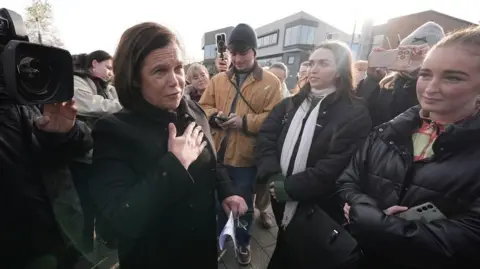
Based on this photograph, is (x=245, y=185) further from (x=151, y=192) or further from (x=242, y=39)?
(x=151, y=192)

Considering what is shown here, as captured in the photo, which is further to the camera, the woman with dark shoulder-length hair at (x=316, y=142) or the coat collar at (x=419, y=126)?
the woman with dark shoulder-length hair at (x=316, y=142)

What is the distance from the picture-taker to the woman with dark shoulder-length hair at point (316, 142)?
1890 millimetres

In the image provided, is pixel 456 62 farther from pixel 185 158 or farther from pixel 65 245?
pixel 65 245

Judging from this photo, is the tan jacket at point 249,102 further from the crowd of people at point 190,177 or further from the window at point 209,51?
the window at point 209,51

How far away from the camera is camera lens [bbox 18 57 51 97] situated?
997 mm

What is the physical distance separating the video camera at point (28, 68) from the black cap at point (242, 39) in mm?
1858

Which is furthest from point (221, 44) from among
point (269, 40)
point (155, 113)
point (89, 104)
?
point (269, 40)

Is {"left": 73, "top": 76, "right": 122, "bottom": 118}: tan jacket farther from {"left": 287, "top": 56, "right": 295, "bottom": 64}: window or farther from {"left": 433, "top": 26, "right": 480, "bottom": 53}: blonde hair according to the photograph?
{"left": 287, "top": 56, "right": 295, "bottom": 64}: window

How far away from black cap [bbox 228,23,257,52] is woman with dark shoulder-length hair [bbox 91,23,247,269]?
4.95ft

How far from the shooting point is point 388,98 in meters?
2.14

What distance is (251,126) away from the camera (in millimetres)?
2588

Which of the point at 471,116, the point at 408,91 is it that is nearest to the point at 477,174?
the point at 471,116

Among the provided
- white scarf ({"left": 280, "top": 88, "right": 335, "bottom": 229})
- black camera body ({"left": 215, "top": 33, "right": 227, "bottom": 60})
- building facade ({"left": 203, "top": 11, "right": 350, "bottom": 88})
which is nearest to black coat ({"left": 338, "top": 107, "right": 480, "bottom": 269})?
white scarf ({"left": 280, "top": 88, "right": 335, "bottom": 229})

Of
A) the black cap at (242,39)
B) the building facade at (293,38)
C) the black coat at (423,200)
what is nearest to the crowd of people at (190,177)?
the black coat at (423,200)
